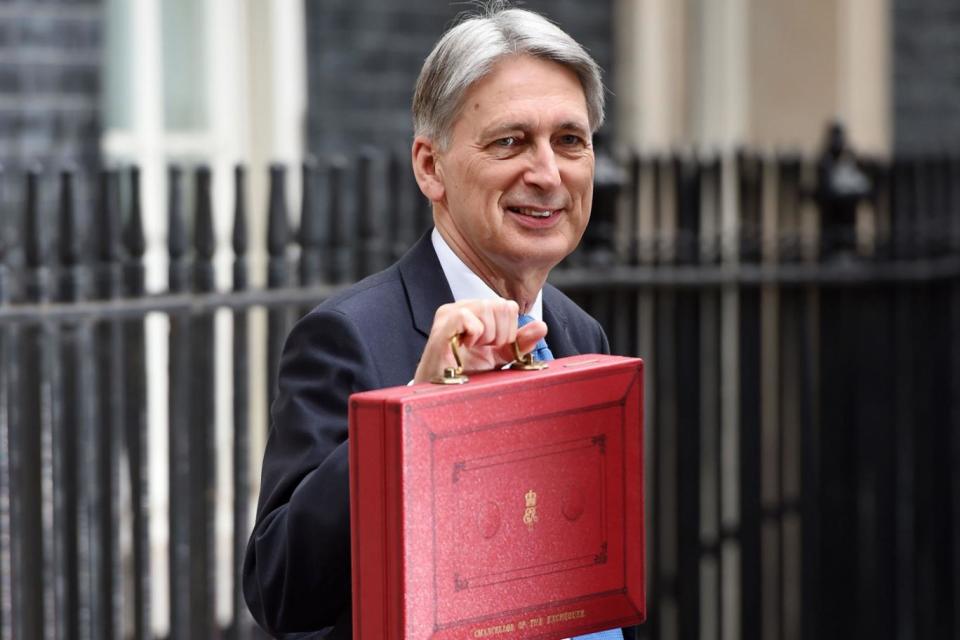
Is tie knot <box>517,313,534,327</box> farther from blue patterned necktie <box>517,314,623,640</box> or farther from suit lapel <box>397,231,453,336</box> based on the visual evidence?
suit lapel <box>397,231,453,336</box>

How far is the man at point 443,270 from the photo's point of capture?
2.09 metres

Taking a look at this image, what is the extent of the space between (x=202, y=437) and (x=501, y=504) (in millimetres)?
2184

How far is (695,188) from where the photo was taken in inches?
204

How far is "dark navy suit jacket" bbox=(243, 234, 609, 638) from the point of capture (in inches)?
81.5

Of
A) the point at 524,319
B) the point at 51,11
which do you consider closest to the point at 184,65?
the point at 51,11

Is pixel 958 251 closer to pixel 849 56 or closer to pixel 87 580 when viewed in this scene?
pixel 849 56

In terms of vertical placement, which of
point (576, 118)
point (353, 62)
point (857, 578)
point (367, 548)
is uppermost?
point (353, 62)

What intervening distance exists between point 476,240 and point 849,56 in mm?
6243

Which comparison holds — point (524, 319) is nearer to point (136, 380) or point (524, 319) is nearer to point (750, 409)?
point (136, 380)

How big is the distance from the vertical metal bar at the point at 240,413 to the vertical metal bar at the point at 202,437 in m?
0.06

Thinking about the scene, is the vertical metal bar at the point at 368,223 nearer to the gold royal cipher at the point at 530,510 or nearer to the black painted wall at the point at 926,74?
the gold royal cipher at the point at 530,510

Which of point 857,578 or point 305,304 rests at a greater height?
point 305,304

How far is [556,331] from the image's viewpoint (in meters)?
2.52

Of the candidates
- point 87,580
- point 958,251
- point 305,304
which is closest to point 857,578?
point 958,251
